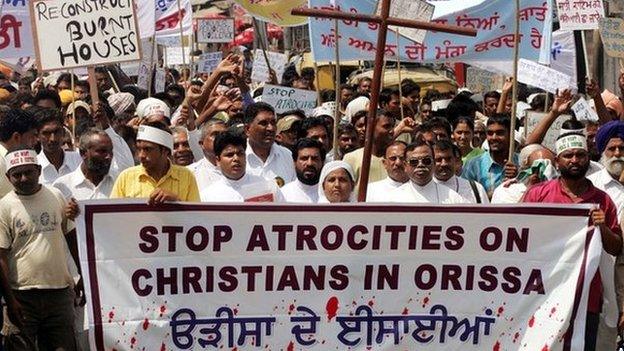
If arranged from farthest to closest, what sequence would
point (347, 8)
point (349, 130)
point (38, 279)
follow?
point (347, 8)
point (349, 130)
point (38, 279)

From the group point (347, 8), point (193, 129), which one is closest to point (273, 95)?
point (347, 8)

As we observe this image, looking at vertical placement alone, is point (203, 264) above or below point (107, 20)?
below

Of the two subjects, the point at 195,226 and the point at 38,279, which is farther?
the point at 38,279

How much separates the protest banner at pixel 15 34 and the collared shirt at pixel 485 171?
5506mm

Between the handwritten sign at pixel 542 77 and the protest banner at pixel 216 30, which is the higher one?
the handwritten sign at pixel 542 77

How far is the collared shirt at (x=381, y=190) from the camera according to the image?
374 inches

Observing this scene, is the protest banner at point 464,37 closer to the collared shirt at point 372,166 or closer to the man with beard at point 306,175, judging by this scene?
the collared shirt at point 372,166

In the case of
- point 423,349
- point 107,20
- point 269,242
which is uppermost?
point 107,20

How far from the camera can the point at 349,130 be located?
11.6 meters

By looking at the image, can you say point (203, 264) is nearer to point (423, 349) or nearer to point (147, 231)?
point (147, 231)

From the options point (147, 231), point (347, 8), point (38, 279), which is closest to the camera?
point (147, 231)

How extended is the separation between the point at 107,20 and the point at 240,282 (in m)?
4.54

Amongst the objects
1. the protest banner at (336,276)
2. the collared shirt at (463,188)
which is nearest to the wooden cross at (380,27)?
the protest banner at (336,276)

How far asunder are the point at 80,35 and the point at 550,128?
364 cm
